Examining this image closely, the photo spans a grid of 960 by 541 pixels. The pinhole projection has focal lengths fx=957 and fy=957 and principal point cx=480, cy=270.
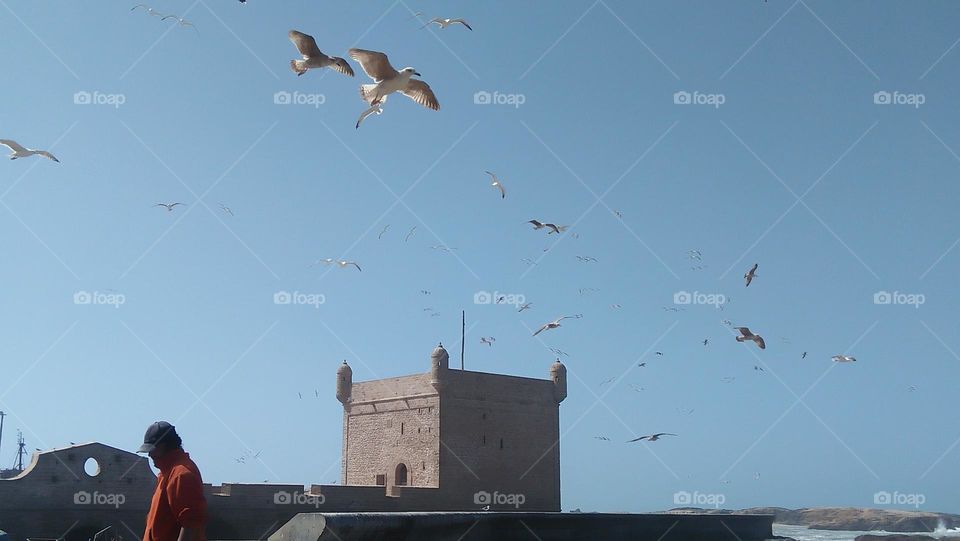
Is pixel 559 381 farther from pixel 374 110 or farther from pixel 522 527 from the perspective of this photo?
pixel 374 110

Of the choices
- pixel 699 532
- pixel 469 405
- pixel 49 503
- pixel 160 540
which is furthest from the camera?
pixel 469 405

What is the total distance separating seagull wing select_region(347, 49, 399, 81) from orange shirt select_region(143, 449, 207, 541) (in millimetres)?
Answer: 9718

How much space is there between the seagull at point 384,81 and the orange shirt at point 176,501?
9772mm

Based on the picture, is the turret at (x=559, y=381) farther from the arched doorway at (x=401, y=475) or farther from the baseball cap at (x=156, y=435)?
the baseball cap at (x=156, y=435)

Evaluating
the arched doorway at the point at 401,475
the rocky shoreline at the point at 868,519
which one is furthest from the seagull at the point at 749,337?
the rocky shoreline at the point at 868,519

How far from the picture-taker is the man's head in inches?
191

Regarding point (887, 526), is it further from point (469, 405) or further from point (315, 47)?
point (315, 47)

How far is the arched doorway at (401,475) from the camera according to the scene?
102 ft

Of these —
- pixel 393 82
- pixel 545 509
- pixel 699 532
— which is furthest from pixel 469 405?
pixel 393 82

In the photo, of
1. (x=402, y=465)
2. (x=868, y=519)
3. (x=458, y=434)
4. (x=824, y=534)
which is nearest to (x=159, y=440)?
(x=458, y=434)

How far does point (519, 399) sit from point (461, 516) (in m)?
17.3

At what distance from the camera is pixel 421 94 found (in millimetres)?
14539

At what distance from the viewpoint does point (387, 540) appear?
11328 millimetres

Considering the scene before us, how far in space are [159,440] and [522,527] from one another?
1505cm
